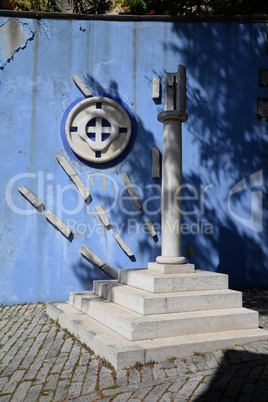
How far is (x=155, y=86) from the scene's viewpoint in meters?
8.18

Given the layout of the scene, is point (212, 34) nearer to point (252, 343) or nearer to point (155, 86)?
point (155, 86)

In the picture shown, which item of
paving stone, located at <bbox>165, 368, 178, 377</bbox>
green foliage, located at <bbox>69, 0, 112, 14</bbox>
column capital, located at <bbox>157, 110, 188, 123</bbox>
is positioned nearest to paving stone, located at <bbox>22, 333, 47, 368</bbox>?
paving stone, located at <bbox>165, 368, 178, 377</bbox>

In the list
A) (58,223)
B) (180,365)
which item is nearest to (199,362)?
(180,365)

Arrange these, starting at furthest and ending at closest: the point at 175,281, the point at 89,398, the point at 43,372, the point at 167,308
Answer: the point at 175,281, the point at 167,308, the point at 43,372, the point at 89,398

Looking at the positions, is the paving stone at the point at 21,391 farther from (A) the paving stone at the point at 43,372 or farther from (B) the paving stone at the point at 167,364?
(B) the paving stone at the point at 167,364

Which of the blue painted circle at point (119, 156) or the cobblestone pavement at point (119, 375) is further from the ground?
the blue painted circle at point (119, 156)

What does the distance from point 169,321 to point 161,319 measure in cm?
9

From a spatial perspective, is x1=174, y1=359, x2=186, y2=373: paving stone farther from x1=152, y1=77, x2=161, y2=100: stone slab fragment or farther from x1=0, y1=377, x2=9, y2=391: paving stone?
x1=152, y1=77, x2=161, y2=100: stone slab fragment

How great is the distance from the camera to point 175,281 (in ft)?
17.7

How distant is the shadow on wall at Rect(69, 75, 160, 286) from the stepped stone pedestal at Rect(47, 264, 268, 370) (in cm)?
180

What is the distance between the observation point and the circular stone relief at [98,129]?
7938 mm

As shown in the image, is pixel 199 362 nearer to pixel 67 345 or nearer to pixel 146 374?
pixel 146 374

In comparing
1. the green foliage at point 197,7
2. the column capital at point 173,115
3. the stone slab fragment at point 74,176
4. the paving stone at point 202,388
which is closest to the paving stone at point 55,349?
the paving stone at point 202,388

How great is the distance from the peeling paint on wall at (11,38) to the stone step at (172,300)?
4.87 metres
